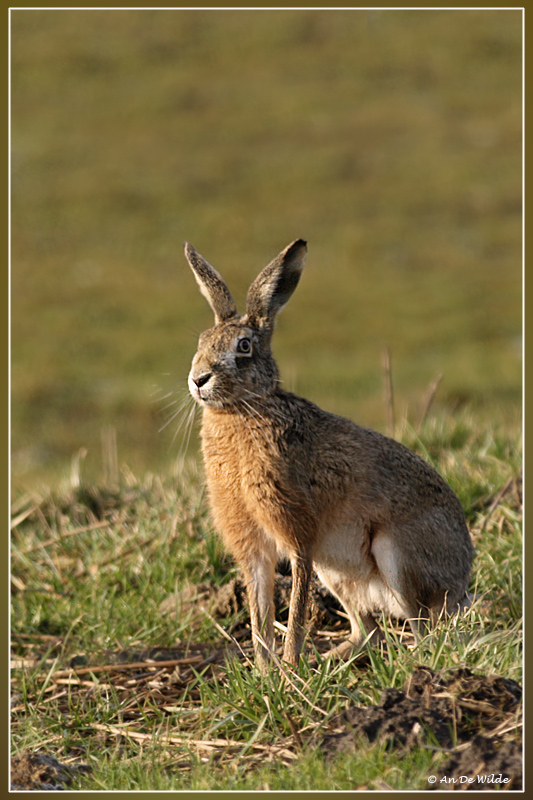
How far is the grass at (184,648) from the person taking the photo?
429 centimetres

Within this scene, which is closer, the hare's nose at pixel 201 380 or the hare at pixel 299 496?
the hare's nose at pixel 201 380

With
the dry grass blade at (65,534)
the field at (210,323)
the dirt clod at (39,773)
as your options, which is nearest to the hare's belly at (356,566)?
the field at (210,323)

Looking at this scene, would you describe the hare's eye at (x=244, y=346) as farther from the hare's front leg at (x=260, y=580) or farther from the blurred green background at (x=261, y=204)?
the blurred green background at (x=261, y=204)

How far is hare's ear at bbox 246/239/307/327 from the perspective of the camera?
5.00 metres

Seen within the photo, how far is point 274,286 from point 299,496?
1067mm

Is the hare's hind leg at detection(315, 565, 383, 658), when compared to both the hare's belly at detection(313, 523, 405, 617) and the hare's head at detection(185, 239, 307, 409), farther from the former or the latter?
the hare's head at detection(185, 239, 307, 409)

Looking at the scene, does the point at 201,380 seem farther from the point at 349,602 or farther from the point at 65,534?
the point at 65,534

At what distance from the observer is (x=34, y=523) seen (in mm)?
7934

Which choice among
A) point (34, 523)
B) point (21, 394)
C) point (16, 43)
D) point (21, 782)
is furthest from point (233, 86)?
point (21, 782)

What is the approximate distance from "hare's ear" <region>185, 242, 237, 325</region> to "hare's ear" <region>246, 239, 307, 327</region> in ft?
0.56

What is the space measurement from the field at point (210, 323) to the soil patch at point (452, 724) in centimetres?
1

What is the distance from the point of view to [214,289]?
5.27 meters

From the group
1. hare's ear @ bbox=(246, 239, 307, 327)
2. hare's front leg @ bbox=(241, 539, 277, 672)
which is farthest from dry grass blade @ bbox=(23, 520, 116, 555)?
hare's ear @ bbox=(246, 239, 307, 327)

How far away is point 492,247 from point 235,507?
2917 cm
